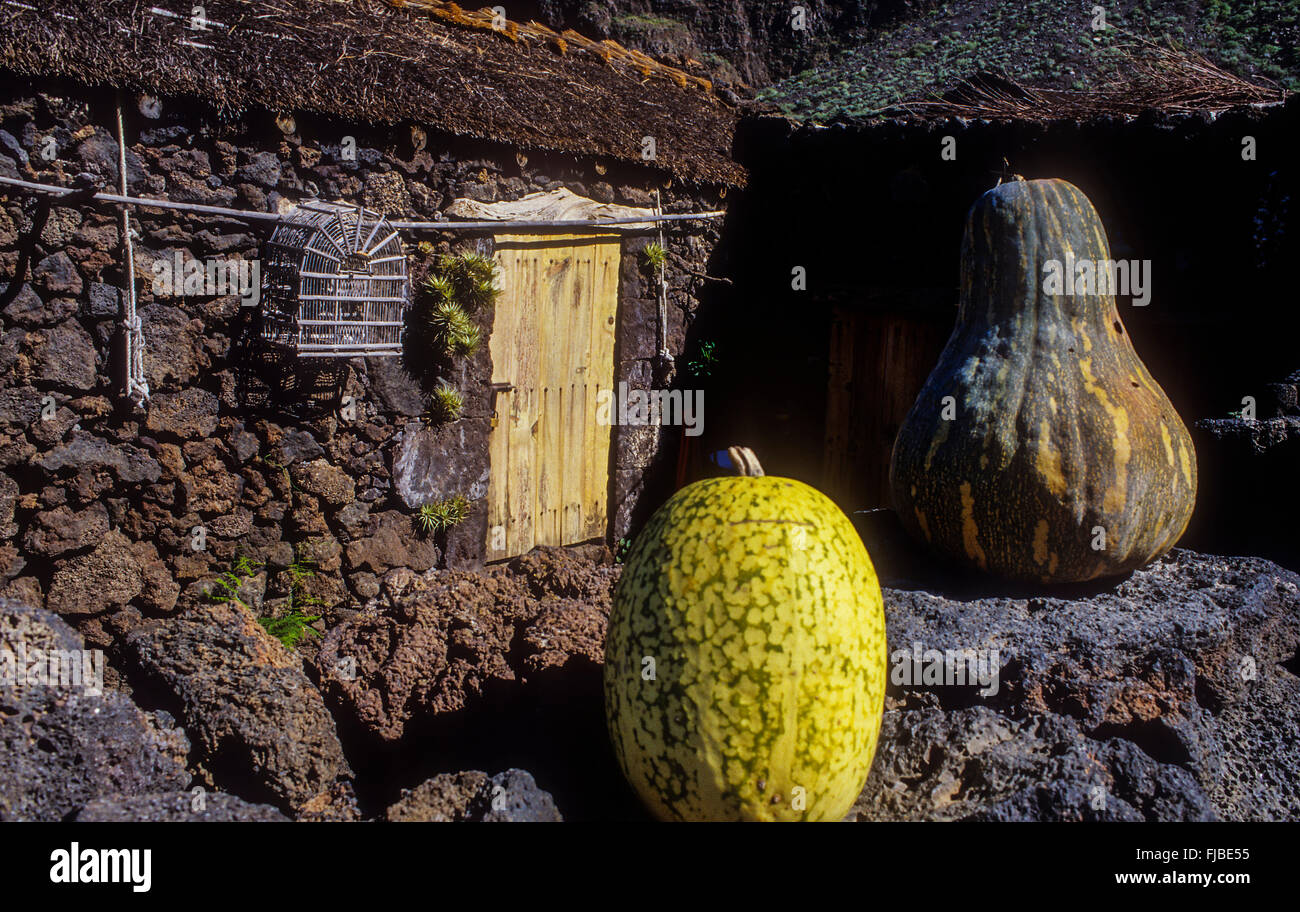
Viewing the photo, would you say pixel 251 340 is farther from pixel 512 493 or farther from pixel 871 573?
pixel 871 573

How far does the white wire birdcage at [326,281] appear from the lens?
4.64m

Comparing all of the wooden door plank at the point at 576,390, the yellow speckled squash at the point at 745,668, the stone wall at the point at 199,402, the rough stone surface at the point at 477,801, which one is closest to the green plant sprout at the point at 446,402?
the stone wall at the point at 199,402

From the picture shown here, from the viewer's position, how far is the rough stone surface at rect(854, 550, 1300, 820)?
2.45 m

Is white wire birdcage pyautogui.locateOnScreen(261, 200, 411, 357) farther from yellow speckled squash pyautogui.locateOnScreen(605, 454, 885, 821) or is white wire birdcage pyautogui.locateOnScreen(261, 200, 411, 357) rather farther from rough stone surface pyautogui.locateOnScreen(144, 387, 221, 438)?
yellow speckled squash pyautogui.locateOnScreen(605, 454, 885, 821)

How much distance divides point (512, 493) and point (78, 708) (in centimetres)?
384

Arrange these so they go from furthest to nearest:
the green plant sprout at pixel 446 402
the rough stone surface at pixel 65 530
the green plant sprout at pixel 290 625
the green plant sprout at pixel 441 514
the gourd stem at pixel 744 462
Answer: the green plant sprout at pixel 441 514, the green plant sprout at pixel 446 402, the green plant sprout at pixel 290 625, the rough stone surface at pixel 65 530, the gourd stem at pixel 744 462

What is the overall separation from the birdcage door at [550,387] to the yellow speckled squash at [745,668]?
3923 mm

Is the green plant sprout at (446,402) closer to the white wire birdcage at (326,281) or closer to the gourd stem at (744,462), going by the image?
the white wire birdcage at (326,281)

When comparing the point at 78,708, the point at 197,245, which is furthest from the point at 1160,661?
the point at 197,245

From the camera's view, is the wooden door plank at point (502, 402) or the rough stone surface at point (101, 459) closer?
the rough stone surface at point (101, 459)

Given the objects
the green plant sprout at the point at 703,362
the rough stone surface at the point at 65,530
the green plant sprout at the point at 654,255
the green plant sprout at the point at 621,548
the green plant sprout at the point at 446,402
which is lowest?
the green plant sprout at the point at 621,548

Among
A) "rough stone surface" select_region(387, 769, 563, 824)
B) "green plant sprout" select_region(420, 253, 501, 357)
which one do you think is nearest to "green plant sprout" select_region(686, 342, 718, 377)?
"green plant sprout" select_region(420, 253, 501, 357)

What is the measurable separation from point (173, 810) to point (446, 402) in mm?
3597

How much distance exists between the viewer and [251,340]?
4.81m
